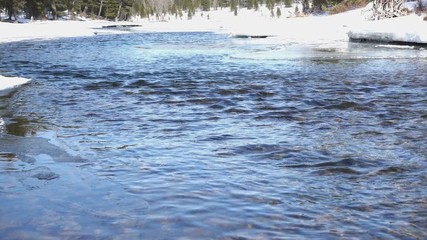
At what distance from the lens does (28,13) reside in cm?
8300

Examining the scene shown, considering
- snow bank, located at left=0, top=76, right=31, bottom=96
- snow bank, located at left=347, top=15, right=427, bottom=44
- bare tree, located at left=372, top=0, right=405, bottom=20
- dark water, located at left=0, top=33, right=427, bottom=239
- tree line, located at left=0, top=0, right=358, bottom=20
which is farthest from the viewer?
tree line, located at left=0, top=0, right=358, bottom=20

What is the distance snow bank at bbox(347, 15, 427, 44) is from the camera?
937 inches

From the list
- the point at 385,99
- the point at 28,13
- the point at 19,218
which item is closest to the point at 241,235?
the point at 19,218

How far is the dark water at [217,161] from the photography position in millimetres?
4316

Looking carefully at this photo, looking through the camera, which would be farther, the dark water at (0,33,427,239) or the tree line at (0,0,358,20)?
the tree line at (0,0,358,20)

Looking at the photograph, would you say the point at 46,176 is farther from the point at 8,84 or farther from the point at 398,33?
the point at 398,33

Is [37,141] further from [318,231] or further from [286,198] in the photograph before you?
[318,231]

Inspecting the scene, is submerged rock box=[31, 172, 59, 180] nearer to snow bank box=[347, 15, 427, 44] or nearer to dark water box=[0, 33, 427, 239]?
dark water box=[0, 33, 427, 239]

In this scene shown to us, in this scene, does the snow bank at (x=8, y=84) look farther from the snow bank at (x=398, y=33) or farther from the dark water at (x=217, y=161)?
the snow bank at (x=398, y=33)

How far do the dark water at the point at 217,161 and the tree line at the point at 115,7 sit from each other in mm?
56051

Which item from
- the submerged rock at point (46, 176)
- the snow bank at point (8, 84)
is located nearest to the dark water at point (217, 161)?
the submerged rock at point (46, 176)

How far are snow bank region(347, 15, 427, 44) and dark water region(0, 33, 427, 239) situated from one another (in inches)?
436

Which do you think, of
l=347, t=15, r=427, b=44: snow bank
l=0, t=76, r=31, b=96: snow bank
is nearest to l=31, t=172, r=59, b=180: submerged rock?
l=0, t=76, r=31, b=96: snow bank

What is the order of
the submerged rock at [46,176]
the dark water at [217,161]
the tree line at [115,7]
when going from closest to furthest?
the dark water at [217,161], the submerged rock at [46,176], the tree line at [115,7]
